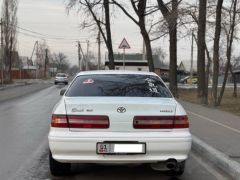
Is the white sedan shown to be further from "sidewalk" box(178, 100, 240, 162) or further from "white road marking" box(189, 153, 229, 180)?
"sidewalk" box(178, 100, 240, 162)

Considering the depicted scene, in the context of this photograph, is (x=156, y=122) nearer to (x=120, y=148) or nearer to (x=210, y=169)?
(x=120, y=148)

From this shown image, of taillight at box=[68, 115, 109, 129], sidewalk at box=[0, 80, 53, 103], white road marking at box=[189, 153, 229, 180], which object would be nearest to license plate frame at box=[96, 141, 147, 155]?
taillight at box=[68, 115, 109, 129]

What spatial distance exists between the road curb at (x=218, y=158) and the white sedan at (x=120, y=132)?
0.96 meters

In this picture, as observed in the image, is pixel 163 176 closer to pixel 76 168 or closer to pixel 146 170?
pixel 146 170

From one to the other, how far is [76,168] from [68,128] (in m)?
1.44

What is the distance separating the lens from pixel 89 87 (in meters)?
7.95

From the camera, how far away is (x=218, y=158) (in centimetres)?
870

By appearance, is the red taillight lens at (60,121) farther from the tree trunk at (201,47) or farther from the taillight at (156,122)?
the tree trunk at (201,47)

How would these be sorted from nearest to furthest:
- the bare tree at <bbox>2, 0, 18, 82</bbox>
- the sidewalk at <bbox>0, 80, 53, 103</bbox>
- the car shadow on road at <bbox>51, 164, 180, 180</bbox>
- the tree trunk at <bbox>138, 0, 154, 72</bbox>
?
the car shadow on road at <bbox>51, 164, 180, 180</bbox>, the sidewalk at <bbox>0, 80, 53, 103</bbox>, the tree trunk at <bbox>138, 0, 154, 72</bbox>, the bare tree at <bbox>2, 0, 18, 82</bbox>

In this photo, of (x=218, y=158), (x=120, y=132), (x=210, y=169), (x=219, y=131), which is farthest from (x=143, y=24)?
(x=120, y=132)

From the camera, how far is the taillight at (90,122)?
7.02m

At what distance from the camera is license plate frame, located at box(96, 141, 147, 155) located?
6922 mm

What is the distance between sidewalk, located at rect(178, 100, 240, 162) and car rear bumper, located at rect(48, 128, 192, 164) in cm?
189

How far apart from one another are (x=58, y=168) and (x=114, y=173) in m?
0.87
